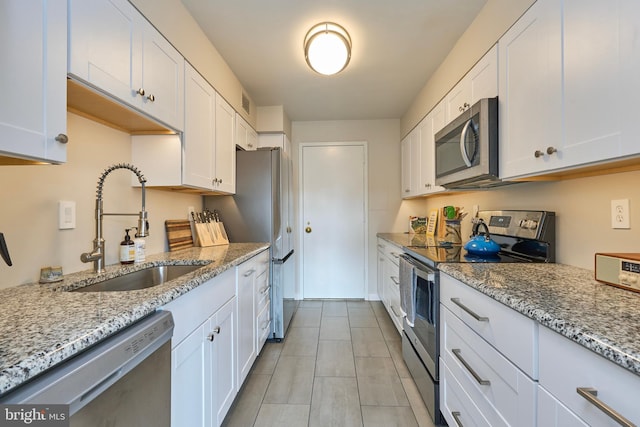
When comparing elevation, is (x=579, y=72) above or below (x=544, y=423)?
above

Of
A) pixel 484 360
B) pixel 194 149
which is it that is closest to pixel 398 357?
pixel 484 360

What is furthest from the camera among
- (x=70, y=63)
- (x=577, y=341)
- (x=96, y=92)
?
(x=96, y=92)

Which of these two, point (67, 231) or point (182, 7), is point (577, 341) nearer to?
point (67, 231)

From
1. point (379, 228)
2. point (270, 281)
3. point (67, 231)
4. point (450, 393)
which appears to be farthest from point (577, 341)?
point (379, 228)

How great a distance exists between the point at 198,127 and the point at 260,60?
2.96ft

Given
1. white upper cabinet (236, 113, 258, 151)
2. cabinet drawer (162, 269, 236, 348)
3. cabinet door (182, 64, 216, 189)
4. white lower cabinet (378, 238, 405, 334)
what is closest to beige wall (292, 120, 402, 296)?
white lower cabinet (378, 238, 405, 334)

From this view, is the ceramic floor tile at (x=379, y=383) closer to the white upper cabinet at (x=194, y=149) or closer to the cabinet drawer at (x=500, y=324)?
the cabinet drawer at (x=500, y=324)

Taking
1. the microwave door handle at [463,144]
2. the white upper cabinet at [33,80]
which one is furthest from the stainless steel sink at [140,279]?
the microwave door handle at [463,144]

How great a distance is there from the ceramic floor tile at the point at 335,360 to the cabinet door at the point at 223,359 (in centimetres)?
73

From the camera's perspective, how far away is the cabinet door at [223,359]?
1.35 m

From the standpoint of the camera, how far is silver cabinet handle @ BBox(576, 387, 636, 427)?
0.55 metres

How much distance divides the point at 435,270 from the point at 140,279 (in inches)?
62.6

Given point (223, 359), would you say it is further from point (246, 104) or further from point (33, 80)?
point (246, 104)

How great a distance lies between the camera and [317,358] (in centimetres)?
227
